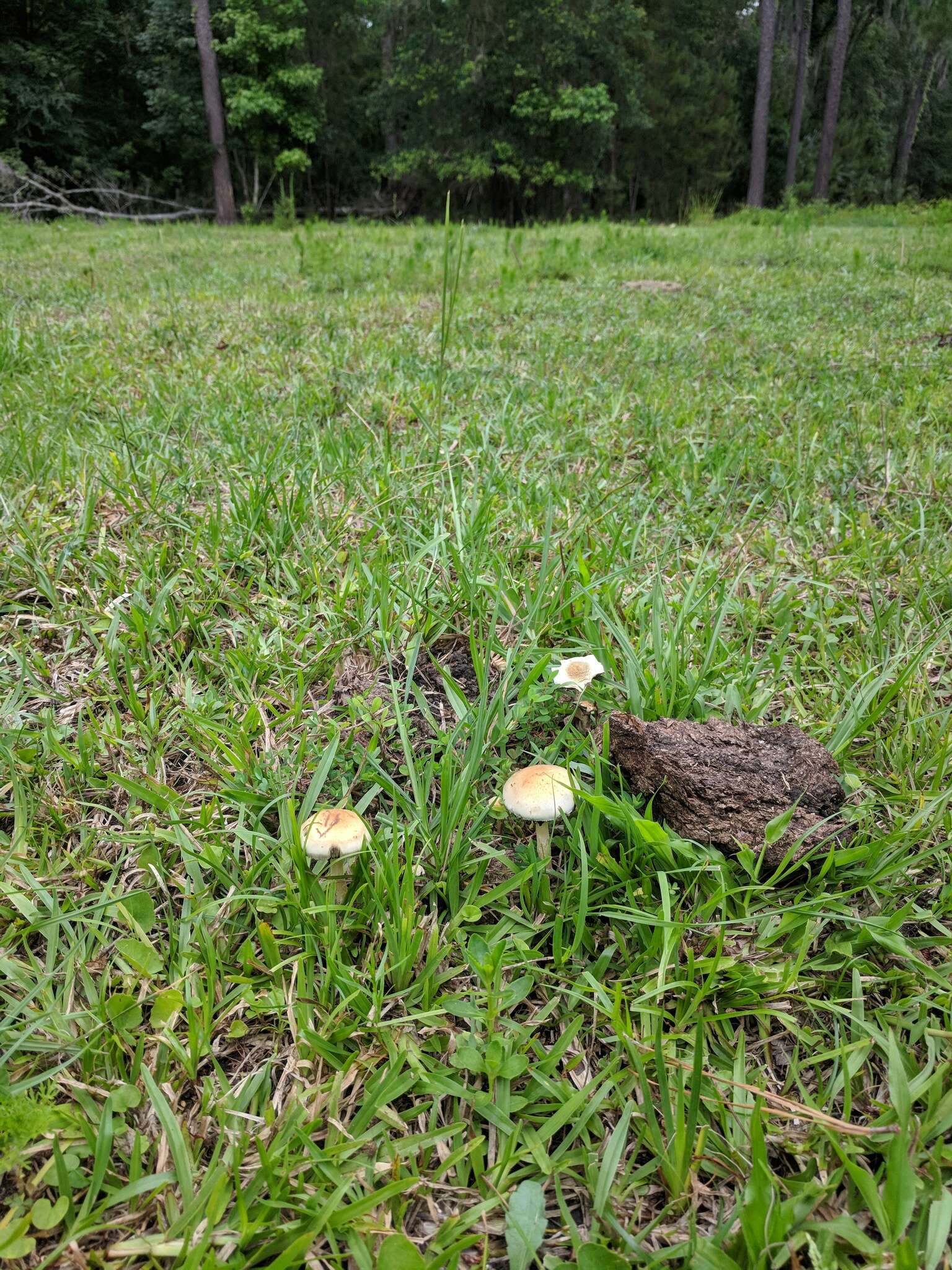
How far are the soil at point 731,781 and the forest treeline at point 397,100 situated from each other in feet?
45.7

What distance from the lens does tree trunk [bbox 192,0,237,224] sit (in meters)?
15.6

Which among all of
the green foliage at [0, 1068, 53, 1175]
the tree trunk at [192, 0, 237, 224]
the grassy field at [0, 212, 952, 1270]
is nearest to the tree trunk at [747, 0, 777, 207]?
the tree trunk at [192, 0, 237, 224]

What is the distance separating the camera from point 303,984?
42.0 inches

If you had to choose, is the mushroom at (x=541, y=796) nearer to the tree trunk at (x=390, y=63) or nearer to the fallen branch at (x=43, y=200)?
the fallen branch at (x=43, y=200)

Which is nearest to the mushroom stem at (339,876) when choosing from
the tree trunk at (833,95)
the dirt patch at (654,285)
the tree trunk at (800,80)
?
the dirt patch at (654,285)

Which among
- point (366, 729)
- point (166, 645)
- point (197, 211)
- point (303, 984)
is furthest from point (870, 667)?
point (197, 211)

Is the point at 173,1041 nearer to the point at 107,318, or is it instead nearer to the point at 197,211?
the point at 107,318

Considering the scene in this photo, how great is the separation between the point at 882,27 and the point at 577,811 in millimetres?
41307

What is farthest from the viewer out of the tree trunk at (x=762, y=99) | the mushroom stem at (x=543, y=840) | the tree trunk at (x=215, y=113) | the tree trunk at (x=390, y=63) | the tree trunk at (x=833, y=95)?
the tree trunk at (x=390, y=63)

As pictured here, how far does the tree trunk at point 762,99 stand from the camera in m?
16.1

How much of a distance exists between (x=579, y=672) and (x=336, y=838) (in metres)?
0.58

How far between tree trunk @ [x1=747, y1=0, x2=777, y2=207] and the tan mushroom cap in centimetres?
1980

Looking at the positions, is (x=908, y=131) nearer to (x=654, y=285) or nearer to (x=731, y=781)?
(x=654, y=285)

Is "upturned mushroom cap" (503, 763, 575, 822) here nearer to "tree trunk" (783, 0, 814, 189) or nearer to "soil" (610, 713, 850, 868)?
"soil" (610, 713, 850, 868)
